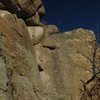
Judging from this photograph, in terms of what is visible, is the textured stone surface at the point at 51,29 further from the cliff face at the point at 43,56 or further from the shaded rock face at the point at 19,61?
the shaded rock face at the point at 19,61

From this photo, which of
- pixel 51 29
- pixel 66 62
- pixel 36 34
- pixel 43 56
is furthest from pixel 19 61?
pixel 51 29

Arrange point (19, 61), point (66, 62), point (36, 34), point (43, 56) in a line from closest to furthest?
point (19, 61), point (43, 56), point (36, 34), point (66, 62)

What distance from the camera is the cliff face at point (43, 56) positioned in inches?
658

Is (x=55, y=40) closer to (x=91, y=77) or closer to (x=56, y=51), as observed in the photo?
(x=56, y=51)

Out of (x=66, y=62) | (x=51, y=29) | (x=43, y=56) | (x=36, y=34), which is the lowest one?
(x=66, y=62)

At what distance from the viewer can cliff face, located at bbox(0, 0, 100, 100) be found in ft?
54.8

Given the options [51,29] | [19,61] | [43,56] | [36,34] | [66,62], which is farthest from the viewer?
[51,29]

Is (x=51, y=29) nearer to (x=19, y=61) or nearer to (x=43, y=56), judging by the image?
(x=43, y=56)

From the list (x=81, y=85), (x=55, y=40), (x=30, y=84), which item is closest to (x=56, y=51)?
(x=55, y=40)

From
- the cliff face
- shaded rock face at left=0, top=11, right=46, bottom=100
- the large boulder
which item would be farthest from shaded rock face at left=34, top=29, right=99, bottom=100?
shaded rock face at left=0, top=11, right=46, bottom=100

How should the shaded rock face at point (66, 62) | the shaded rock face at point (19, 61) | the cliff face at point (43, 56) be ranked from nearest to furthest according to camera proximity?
the shaded rock face at point (19, 61) < the cliff face at point (43, 56) < the shaded rock face at point (66, 62)

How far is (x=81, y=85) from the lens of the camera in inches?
876

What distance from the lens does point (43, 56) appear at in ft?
71.8

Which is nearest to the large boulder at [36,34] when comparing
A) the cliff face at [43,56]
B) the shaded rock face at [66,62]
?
the cliff face at [43,56]
